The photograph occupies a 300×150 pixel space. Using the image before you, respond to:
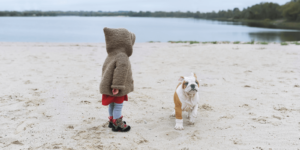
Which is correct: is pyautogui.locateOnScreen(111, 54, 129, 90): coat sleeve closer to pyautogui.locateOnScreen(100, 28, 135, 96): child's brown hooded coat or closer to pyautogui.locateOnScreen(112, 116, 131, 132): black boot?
pyautogui.locateOnScreen(100, 28, 135, 96): child's brown hooded coat

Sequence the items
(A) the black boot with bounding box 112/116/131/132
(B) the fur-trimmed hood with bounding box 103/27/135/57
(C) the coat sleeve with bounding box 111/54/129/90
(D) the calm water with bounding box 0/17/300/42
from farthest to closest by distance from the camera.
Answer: (D) the calm water with bounding box 0/17/300/42
(A) the black boot with bounding box 112/116/131/132
(B) the fur-trimmed hood with bounding box 103/27/135/57
(C) the coat sleeve with bounding box 111/54/129/90

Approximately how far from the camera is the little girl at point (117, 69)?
3.29m

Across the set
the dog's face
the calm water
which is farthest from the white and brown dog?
the calm water

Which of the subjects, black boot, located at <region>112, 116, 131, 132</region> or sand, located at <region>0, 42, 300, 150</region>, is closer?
sand, located at <region>0, 42, 300, 150</region>

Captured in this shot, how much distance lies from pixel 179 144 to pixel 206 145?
1.16ft

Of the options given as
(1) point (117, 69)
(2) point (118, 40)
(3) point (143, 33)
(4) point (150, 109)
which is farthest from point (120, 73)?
(3) point (143, 33)

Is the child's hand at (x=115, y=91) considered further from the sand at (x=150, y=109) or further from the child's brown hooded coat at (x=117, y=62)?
the sand at (x=150, y=109)

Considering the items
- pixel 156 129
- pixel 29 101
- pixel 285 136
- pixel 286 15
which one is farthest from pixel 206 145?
pixel 286 15

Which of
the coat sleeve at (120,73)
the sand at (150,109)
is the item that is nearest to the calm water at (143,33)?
the sand at (150,109)

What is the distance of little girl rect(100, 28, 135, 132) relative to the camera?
3289 millimetres

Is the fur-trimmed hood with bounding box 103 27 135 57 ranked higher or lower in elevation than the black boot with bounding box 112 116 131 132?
higher

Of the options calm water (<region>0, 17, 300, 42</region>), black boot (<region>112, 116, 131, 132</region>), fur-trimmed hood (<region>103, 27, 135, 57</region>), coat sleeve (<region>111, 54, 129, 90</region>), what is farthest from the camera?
calm water (<region>0, 17, 300, 42</region>)

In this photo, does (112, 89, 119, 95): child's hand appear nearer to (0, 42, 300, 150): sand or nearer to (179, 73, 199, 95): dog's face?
(0, 42, 300, 150): sand

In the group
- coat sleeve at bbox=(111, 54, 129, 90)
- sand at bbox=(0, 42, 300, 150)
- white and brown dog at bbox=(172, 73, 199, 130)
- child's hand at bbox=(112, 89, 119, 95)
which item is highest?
coat sleeve at bbox=(111, 54, 129, 90)
